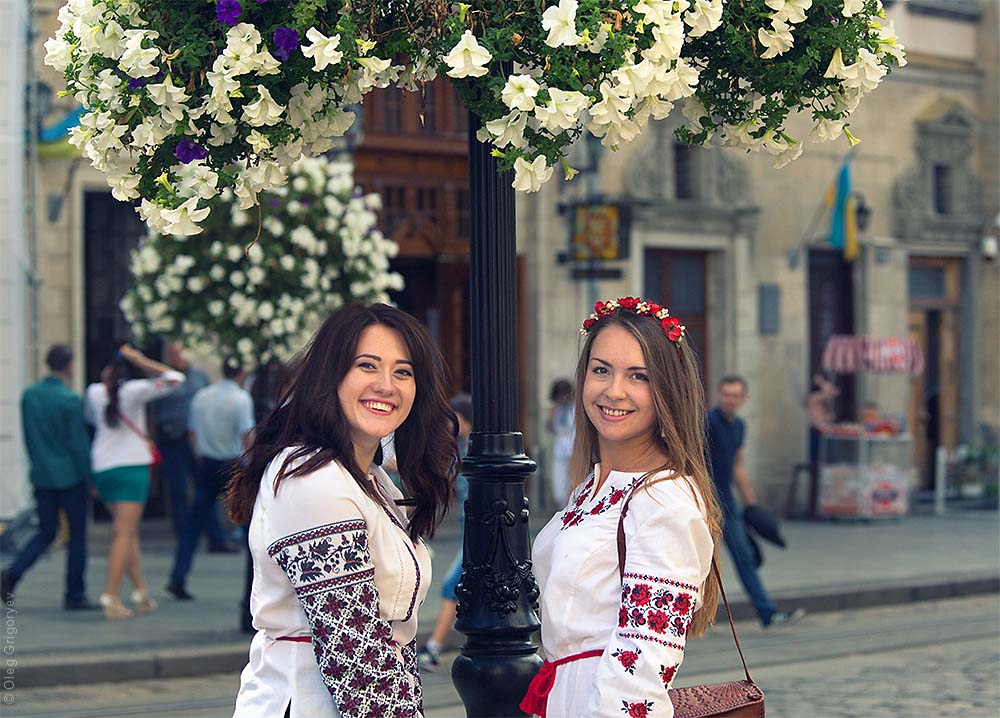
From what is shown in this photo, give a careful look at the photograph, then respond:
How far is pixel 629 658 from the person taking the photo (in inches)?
130

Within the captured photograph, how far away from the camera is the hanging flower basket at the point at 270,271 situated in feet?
37.1

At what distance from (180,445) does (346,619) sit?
10591 millimetres

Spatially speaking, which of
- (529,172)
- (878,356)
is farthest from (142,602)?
(878,356)

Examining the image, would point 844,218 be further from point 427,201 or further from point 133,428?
point 133,428

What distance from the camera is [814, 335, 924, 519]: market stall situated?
65.7 feet

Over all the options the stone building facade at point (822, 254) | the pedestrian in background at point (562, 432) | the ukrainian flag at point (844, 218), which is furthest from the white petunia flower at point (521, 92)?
the ukrainian flag at point (844, 218)

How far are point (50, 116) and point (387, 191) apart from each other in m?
3.86

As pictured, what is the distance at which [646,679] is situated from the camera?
328 centimetres

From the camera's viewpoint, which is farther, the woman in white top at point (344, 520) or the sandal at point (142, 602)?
the sandal at point (142, 602)

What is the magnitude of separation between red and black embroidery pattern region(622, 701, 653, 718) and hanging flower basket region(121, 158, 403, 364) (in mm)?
8187

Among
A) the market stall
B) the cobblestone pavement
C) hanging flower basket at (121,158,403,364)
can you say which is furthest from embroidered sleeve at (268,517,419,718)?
the market stall

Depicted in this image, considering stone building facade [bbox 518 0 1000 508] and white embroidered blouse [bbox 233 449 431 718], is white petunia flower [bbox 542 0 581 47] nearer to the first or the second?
white embroidered blouse [bbox 233 449 431 718]

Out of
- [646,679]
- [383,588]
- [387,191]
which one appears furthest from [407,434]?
[387,191]

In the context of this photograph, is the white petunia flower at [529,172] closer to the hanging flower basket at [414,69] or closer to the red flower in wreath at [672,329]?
the hanging flower basket at [414,69]
